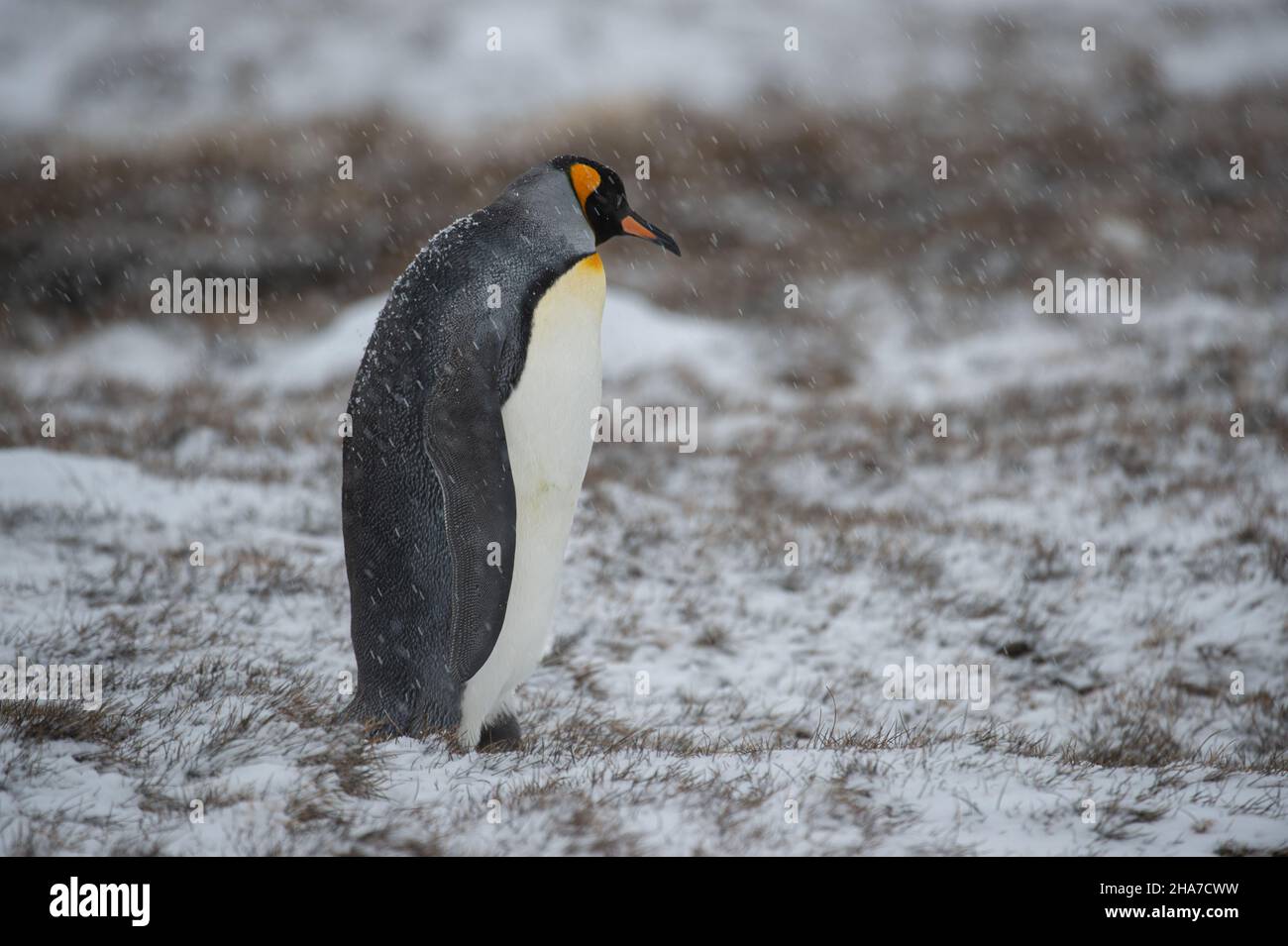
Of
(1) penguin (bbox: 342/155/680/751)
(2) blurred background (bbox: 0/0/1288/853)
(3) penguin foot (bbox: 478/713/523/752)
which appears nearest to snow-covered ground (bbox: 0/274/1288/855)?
(2) blurred background (bbox: 0/0/1288/853)

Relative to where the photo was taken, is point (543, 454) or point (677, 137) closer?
point (543, 454)

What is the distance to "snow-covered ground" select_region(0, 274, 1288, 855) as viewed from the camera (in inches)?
125

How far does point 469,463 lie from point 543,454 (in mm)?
421

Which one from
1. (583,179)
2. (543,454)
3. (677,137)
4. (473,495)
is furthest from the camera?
(677,137)

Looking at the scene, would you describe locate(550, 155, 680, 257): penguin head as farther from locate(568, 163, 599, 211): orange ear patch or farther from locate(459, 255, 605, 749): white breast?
locate(459, 255, 605, 749): white breast

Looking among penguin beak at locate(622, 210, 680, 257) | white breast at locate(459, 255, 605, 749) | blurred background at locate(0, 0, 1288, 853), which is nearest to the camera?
blurred background at locate(0, 0, 1288, 853)

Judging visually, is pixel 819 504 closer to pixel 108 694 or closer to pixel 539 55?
pixel 108 694

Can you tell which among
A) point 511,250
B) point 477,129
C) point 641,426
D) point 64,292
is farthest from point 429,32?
point 511,250

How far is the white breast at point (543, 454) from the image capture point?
387 cm

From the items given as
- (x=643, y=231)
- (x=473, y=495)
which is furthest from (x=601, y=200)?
(x=473, y=495)

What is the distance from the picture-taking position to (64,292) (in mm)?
19609

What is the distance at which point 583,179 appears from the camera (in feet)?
13.9

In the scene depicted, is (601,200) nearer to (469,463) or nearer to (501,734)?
(469,463)

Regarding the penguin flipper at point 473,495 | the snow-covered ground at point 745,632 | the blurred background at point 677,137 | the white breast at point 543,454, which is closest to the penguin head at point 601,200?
the white breast at point 543,454
